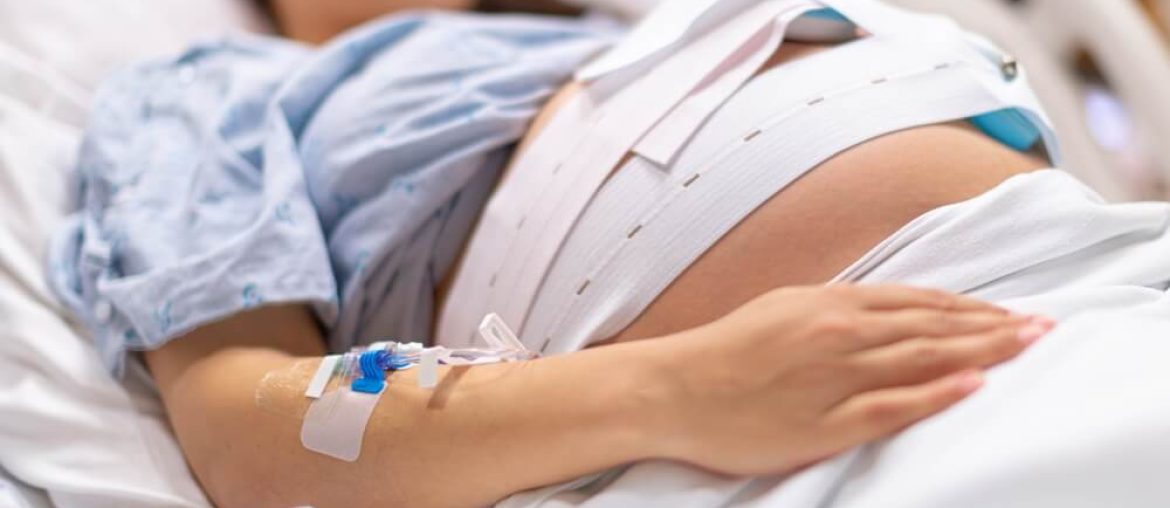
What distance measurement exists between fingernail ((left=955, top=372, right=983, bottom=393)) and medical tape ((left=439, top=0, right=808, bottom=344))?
0.31 metres

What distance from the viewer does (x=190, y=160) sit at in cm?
96

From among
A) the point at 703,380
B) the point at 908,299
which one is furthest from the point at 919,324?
the point at 703,380

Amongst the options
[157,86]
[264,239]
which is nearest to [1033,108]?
[264,239]

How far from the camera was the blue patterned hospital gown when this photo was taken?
0.82 meters

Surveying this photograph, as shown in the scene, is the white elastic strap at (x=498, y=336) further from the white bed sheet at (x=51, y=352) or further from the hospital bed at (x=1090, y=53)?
the hospital bed at (x=1090, y=53)

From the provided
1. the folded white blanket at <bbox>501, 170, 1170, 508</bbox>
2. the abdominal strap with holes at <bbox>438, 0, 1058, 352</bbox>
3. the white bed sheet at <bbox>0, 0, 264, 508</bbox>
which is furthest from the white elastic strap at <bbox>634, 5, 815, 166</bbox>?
the white bed sheet at <bbox>0, 0, 264, 508</bbox>

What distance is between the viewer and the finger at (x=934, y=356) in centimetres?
58

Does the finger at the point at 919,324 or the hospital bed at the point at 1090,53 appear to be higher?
the hospital bed at the point at 1090,53

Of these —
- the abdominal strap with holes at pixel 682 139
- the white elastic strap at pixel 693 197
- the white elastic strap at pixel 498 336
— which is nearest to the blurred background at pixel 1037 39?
the abdominal strap with holes at pixel 682 139

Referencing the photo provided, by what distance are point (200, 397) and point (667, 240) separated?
356mm

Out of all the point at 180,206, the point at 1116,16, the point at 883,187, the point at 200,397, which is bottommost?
the point at 200,397

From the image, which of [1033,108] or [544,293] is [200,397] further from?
[1033,108]

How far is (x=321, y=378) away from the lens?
0.69 m

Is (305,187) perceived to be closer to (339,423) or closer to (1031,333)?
(339,423)
